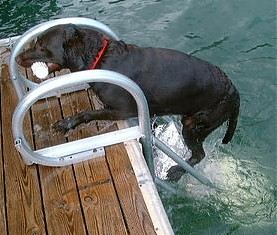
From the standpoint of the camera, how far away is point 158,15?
6.85 metres

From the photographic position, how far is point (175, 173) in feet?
14.8

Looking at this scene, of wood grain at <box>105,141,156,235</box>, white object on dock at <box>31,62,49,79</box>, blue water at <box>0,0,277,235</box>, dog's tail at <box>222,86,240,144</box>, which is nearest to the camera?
wood grain at <box>105,141,156,235</box>

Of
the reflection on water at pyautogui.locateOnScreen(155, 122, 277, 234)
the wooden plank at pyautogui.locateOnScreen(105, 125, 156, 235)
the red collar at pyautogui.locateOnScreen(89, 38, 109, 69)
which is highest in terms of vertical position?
the red collar at pyautogui.locateOnScreen(89, 38, 109, 69)

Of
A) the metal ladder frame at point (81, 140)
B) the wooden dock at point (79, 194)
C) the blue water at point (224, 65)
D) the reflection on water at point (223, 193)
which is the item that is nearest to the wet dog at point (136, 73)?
the metal ladder frame at point (81, 140)

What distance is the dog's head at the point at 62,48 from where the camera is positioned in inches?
146

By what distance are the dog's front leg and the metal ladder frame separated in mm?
186

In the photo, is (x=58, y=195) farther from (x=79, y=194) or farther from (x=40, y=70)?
(x=40, y=70)

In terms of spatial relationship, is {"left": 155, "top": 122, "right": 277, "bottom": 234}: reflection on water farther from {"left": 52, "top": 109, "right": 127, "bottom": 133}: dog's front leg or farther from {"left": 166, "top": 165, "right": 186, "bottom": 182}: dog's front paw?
{"left": 52, "top": 109, "right": 127, "bottom": 133}: dog's front leg

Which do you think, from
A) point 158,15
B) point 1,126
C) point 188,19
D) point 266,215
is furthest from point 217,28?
point 1,126

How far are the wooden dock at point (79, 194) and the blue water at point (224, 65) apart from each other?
3.37 feet

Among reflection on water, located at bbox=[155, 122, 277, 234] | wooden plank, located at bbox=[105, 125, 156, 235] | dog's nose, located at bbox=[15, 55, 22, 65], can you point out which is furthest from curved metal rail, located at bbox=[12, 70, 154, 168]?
reflection on water, located at bbox=[155, 122, 277, 234]

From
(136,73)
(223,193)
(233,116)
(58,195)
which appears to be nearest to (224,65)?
(233,116)

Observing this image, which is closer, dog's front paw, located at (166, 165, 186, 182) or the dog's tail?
the dog's tail

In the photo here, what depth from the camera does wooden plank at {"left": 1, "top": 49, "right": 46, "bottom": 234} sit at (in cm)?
315
